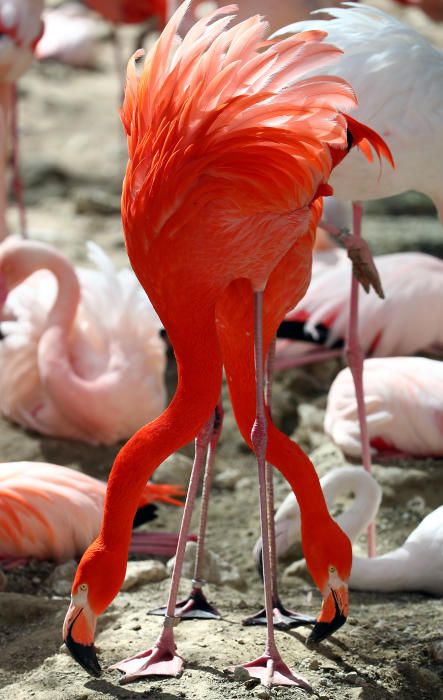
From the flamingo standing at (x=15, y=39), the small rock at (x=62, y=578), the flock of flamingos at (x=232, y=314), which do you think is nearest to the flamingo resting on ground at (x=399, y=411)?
the flock of flamingos at (x=232, y=314)

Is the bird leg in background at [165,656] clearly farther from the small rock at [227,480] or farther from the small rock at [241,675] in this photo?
the small rock at [227,480]

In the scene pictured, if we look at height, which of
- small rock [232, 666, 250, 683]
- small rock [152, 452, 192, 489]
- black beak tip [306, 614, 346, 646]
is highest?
black beak tip [306, 614, 346, 646]

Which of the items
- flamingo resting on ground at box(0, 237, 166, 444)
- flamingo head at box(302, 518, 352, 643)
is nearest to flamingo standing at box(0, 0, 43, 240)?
flamingo resting on ground at box(0, 237, 166, 444)

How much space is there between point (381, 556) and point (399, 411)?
840 millimetres

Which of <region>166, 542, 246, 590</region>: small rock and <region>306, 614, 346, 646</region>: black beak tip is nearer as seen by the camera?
<region>306, 614, 346, 646</region>: black beak tip

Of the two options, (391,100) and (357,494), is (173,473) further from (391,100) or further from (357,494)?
(391,100)

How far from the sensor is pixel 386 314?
468cm

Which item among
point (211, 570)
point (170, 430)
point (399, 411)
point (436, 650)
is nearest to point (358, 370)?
point (399, 411)

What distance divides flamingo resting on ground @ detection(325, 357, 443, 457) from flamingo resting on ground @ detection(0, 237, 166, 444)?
2.44 feet

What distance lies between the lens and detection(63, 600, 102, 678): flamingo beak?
2.50 m

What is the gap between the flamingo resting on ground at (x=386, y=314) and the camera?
469 cm

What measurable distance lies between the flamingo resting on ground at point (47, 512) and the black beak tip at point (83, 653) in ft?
3.03

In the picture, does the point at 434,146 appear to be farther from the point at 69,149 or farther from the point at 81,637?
the point at 69,149

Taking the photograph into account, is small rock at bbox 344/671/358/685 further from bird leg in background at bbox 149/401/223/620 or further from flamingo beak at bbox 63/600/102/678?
flamingo beak at bbox 63/600/102/678
